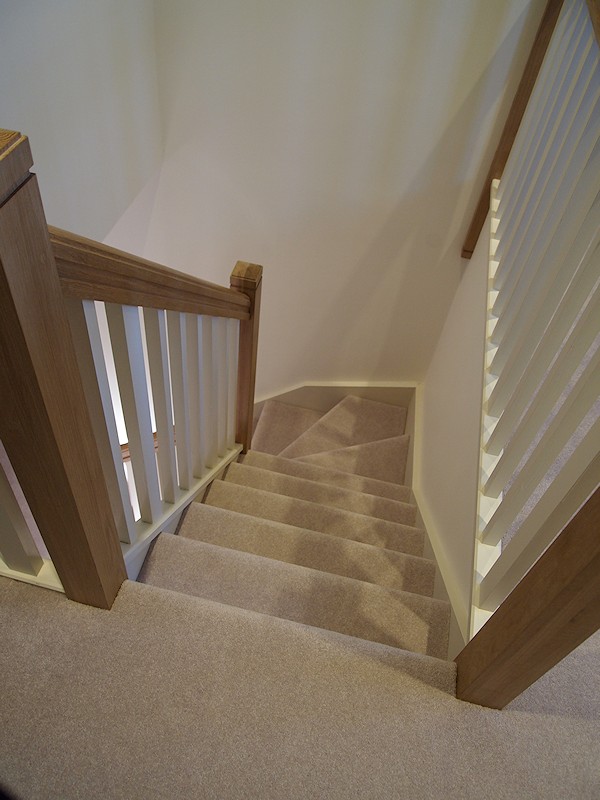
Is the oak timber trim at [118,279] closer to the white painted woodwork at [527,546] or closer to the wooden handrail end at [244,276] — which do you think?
the wooden handrail end at [244,276]

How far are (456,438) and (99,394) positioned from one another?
1.44 meters

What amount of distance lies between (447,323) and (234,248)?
4.79ft

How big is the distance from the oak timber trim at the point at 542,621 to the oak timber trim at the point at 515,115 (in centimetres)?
228

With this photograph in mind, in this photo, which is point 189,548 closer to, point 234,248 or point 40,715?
point 40,715

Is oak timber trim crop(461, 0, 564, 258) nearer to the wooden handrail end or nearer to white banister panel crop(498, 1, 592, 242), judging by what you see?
white banister panel crop(498, 1, 592, 242)

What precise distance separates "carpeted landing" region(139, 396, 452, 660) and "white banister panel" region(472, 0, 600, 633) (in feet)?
1.07

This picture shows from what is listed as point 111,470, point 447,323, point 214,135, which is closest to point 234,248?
point 214,135

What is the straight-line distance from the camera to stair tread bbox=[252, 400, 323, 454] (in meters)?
3.90

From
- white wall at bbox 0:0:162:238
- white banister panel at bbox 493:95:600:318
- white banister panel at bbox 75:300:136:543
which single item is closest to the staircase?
white banister panel at bbox 75:300:136:543

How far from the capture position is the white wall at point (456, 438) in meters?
1.52

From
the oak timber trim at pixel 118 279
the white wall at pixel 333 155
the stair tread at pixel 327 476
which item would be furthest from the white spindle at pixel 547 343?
the white wall at pixel 333 155

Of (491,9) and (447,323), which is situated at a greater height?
(491,9)

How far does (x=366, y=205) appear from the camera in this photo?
9.60ft

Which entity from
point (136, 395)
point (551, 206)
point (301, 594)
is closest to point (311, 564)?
point (301, 594)
